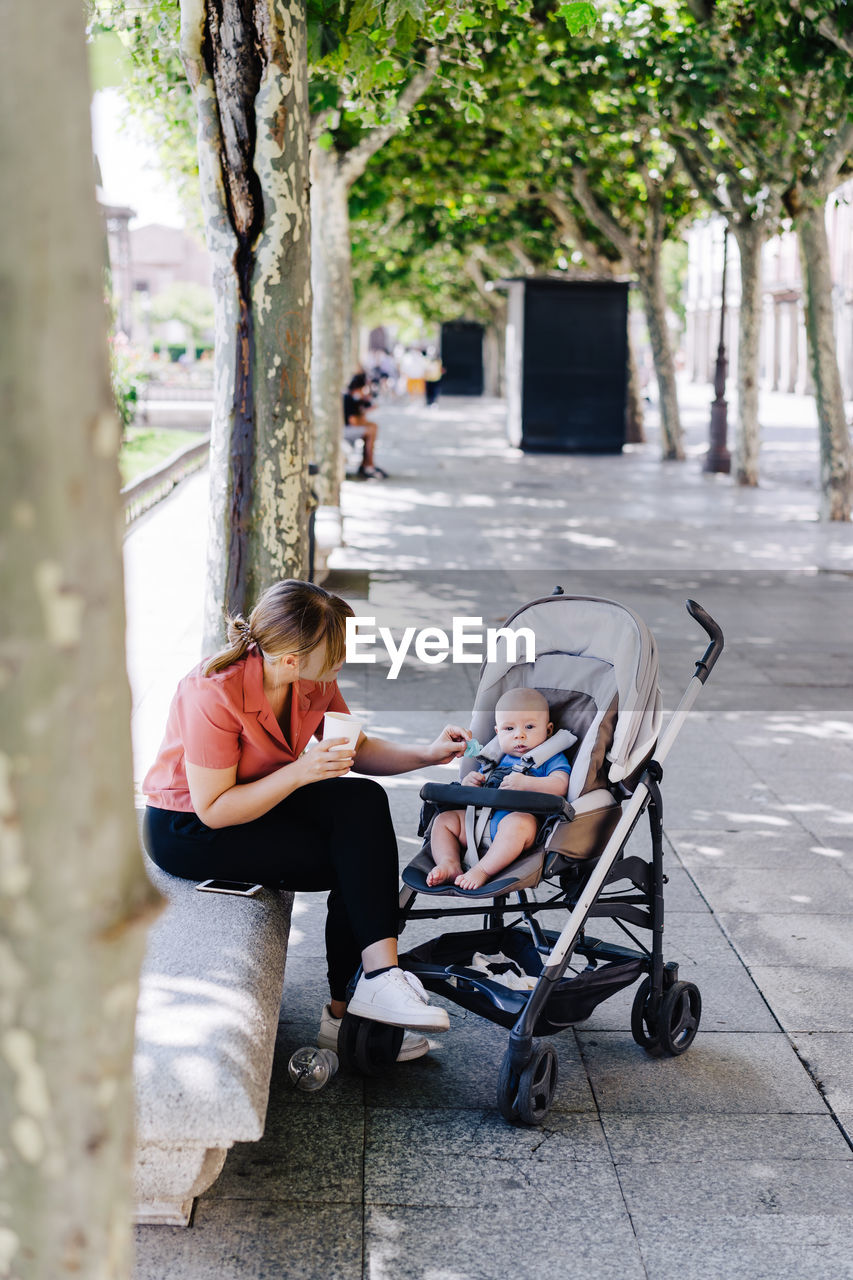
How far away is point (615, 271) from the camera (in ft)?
97.3

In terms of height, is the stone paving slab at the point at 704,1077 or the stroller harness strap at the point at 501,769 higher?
the stroller harness strap at the point at 501,769

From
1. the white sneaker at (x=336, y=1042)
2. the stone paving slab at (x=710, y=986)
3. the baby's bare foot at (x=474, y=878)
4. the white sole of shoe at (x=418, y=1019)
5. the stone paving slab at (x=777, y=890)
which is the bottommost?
the stone paving slab at (x=777, y=890)

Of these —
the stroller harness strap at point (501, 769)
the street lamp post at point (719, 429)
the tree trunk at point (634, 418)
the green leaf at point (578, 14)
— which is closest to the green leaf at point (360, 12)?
the green leaf at point (578, 14)

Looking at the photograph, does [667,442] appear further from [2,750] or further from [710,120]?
[2,750]

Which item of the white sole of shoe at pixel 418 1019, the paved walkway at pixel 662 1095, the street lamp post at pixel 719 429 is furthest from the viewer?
the street lamp post at pixel 719 429

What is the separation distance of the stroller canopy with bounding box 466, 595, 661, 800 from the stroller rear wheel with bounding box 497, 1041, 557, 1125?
72cm

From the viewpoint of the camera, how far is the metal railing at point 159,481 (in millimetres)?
15995

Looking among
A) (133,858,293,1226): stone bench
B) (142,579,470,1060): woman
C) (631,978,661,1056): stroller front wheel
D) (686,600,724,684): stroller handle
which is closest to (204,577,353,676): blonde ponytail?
(142,579,470,1060): woman

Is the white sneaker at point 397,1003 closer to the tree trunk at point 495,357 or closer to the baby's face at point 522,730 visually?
the baby's face at point 522,730

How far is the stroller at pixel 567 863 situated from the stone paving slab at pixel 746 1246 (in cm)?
53

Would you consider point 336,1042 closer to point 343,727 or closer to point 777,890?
point 343,727

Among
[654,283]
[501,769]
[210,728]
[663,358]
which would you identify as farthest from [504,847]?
[654,283]

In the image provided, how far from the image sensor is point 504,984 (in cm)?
395

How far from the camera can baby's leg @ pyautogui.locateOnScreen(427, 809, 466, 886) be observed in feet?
13.1
